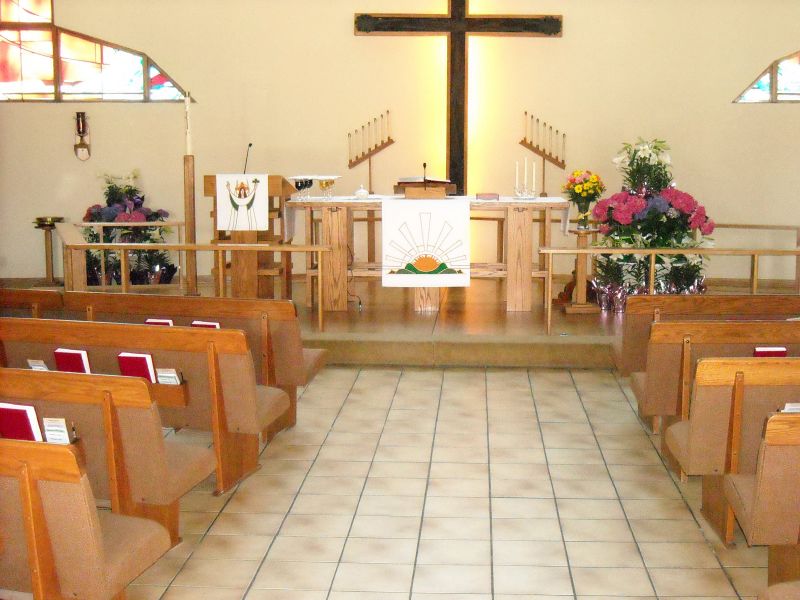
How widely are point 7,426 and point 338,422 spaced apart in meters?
2.91

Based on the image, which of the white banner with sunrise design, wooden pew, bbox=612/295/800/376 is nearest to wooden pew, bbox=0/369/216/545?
wooden pew, bbox=612/295/800/376

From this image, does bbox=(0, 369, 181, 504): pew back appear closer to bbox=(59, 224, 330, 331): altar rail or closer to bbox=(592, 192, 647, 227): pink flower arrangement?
bbox=(59, 224, 330, 331): altar rail

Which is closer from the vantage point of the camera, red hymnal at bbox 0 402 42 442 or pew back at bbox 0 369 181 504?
red hymnal at bbox 0 402 42 442

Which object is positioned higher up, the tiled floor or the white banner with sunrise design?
the white banner with sunrise design

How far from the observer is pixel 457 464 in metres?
5.36

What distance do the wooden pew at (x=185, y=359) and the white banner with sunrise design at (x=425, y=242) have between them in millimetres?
3612

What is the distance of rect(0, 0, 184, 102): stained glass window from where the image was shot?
11.5 meters

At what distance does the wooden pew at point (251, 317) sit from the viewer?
539 cm

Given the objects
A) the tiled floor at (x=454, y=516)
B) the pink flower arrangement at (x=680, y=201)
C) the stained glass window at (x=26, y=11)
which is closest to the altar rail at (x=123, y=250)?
the tiled floor at (x=454, y=516)

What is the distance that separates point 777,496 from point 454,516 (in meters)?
1.59

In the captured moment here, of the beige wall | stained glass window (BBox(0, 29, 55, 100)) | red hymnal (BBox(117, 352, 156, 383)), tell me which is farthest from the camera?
stained glass window (BBox(0, 29, 55, 100))

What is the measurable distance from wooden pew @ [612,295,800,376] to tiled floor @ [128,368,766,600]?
51cm

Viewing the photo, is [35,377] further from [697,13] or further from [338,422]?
[697,13]

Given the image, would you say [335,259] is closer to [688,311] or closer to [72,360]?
[688,311]
